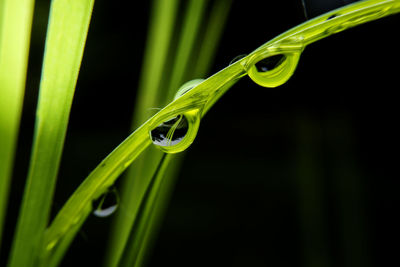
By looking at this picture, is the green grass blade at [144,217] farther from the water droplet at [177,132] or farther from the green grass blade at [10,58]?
the green grass blade at [10,58]

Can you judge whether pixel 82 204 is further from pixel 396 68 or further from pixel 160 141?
pixel 396 68

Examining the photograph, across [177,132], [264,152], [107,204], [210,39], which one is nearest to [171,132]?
[177,132]

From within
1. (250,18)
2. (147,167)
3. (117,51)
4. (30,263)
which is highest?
(250,18)

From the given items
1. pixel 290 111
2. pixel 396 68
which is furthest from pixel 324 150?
pixel 396 68

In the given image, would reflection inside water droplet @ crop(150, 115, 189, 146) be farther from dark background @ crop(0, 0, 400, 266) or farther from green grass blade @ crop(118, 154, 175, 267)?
dark background @ crop(0, 0, 400, 266)

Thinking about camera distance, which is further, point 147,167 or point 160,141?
point 147,167

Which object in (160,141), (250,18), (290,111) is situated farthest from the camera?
(290,111)

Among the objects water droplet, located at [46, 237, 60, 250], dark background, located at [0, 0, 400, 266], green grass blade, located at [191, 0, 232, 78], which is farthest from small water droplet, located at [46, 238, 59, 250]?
dark background, located at [0, 0, 400, 266]

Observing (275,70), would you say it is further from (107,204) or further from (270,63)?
(107,204)
